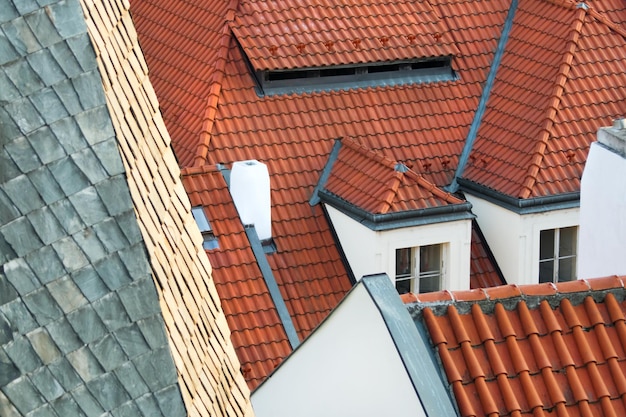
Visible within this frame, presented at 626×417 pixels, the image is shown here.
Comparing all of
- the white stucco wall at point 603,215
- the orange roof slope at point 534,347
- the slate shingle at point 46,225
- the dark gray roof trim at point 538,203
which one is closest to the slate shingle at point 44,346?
the slate shingle at point 46,225

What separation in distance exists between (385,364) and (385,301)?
Answer: 1.64ft

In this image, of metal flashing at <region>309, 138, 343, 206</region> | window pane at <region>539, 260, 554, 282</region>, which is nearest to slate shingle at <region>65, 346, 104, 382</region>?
metal flashing at <region>309, 138, 343, 206</region>

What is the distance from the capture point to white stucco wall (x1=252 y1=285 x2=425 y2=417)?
42.4 ft

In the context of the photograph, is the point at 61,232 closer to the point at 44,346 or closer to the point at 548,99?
the point at 44,346

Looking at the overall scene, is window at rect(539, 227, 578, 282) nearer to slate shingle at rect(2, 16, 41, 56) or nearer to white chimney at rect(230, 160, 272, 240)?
white chimney at rect(230, 160, 272, 240)

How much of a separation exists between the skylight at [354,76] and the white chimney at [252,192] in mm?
2105

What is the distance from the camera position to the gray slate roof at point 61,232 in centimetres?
854

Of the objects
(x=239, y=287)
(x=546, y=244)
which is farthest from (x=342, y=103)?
(x=239, y=287)

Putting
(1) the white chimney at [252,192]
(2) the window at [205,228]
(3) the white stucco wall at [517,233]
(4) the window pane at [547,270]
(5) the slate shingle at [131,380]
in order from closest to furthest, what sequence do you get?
(5) the slate shingle at [131,380], (2) the window at [205,228], (1) the white chimney at [252,192], (3) the white stucco wall at [517,233], (4) the window pane at [547,270]

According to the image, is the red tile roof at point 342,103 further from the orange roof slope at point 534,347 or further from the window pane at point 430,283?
the orange roof slope at point 534,347

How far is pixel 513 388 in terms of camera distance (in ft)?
41.0

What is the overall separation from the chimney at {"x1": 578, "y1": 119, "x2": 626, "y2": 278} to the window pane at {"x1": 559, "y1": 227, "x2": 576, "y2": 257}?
19.2ft

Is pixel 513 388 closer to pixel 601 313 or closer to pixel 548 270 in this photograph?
pixel 601 313

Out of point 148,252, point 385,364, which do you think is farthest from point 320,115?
point 148,252
